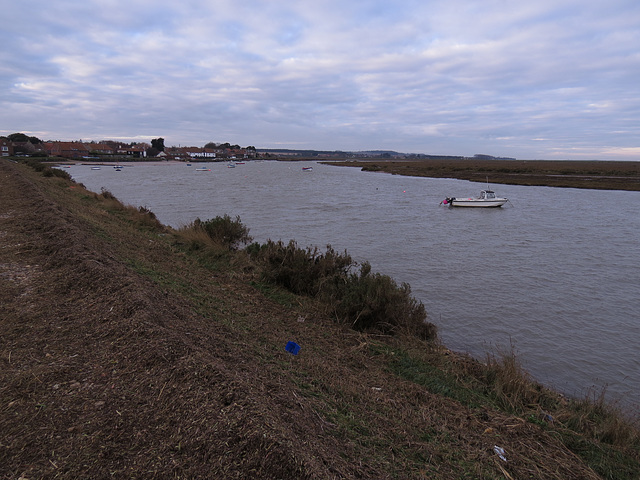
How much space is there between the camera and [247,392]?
11.8ft

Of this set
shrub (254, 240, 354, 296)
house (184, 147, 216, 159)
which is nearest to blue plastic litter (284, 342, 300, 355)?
shrub (254, 240, 354, 296)

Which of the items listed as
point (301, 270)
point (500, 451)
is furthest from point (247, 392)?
point (301, 270)

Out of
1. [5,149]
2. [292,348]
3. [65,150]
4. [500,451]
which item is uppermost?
[65,150]

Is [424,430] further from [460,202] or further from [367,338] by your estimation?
[460,202]

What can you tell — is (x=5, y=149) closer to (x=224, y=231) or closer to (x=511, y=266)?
(x=224, y=231)

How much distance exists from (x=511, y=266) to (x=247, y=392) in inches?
546

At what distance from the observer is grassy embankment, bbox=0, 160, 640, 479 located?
298cm

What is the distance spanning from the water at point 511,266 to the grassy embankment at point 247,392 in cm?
221

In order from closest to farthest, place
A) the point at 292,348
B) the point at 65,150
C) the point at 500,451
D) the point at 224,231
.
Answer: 1. the point at 500,451
2. the point at 292,348
3. the point at 224,231
4. the point at 65,150

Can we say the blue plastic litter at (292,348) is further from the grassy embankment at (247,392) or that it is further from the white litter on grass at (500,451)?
the white litter on grass at (500,451)

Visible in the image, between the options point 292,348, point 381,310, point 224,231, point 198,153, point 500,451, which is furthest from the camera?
point 198,153

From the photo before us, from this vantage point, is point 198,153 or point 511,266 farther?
point 198,153

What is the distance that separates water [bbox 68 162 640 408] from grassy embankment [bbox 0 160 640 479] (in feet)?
7.24

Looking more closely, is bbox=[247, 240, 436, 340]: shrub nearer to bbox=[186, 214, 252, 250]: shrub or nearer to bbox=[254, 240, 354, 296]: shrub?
bbox=[254, 240, 354, 296]: shrub
